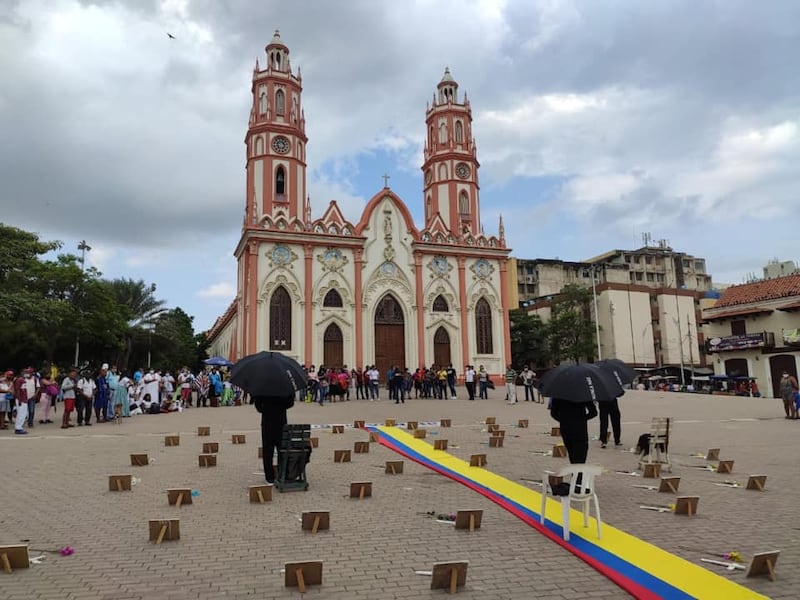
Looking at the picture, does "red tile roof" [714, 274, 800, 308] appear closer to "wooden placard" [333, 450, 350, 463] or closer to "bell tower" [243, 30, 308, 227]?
"bell tower" [243, 30, 308, 227]

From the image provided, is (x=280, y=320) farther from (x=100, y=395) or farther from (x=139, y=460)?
(x=139, y=460)

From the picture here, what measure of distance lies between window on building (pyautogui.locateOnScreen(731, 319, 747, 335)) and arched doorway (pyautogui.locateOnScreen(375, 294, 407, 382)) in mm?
26425

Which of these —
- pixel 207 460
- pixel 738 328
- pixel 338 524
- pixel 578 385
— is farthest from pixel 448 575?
pixel 738 328

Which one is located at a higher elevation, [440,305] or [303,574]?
[440,305]

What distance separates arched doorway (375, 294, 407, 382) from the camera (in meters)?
37.8

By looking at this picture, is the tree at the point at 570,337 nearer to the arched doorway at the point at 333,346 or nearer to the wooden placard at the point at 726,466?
the arched doorway at the point at 333,346

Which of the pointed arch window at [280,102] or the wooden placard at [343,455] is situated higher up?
the pointed arch window at [280,102]

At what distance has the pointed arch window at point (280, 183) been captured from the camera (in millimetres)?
39031

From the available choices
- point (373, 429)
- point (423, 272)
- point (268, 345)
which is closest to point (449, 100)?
point (423, 272)

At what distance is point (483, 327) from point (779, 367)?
21.2 meters

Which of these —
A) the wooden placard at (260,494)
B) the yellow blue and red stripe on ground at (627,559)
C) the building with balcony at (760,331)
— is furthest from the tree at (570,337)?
the wooden placard at (260,494)

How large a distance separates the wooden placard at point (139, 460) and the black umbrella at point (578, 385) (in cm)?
756

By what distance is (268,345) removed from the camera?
35.0 meters

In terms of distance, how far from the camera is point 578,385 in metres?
8.16
